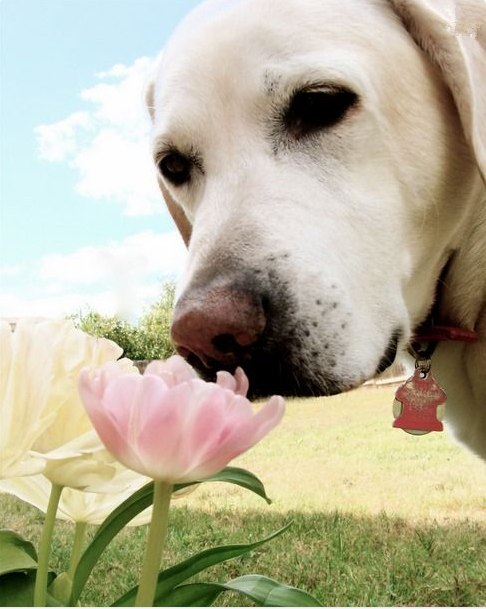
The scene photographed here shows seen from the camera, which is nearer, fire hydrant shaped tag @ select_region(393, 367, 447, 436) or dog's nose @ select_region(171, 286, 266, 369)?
dog's nose @ select_region(171, 286, 266, 369)

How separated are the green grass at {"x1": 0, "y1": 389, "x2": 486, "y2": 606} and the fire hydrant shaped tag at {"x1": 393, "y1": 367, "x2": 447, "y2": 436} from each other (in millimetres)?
582

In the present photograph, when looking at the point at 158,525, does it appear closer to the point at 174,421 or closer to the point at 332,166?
the point at 174,421

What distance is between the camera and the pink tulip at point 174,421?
0.35 m

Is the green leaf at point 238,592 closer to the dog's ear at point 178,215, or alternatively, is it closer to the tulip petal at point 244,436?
the tulip petal at point 244,436

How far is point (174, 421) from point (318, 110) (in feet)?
4.89

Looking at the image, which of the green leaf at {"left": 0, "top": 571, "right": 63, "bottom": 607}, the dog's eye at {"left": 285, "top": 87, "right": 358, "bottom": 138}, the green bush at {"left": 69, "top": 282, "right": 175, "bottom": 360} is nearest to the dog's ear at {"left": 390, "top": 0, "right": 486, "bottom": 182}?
the dog's eye at {"left": 285, "top": 87, "right": 358, "bottom": 138}

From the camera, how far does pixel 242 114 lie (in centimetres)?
166

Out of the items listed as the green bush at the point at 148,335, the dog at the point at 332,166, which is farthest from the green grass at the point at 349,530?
the green bush at the point at 148,335

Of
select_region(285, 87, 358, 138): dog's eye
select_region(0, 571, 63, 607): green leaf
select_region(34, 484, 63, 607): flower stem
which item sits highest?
select_region(285, 87, 358, 138): dog's eye

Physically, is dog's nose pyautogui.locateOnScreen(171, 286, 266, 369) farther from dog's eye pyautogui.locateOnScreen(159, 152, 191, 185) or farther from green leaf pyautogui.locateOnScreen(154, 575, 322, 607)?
dog's eye pyautogui.locateOnScreen(159, 152, 191, 185)

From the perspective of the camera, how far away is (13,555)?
0.57 meters

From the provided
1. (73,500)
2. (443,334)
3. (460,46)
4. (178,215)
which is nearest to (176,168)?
(178,215)

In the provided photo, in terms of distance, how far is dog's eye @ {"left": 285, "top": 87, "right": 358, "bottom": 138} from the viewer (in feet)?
5.48

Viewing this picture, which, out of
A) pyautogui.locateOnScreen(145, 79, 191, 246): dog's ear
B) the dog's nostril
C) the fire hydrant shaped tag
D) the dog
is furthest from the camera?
pyautogui.locateOnScreen(145, 79, 191, 246): dog's ear
